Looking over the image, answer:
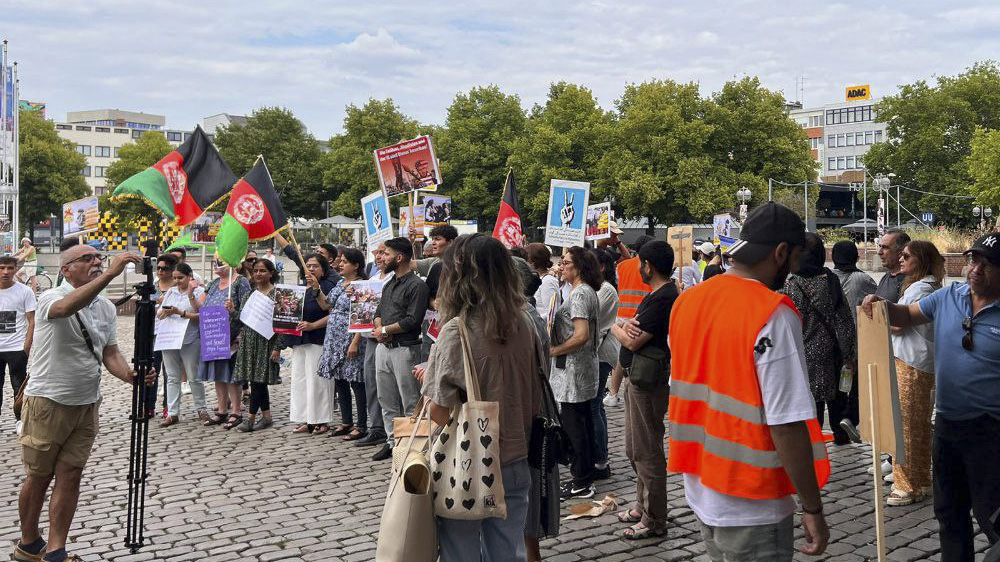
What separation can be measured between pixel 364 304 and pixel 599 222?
243 inches

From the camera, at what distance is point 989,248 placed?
434 cm

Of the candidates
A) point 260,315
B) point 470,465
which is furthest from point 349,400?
point 470,465

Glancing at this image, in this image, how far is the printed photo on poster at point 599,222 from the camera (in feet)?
45.5

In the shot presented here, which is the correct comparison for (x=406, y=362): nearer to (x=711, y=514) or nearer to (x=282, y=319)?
(x=282, y=319)

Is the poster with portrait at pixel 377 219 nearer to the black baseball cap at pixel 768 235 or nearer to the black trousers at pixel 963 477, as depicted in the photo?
the black trousers at pixel 963 477

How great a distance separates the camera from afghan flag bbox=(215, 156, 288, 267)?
409 inches

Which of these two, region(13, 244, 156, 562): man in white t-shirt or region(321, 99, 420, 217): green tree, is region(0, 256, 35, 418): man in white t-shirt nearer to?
region(13, 244, 156, 562): man in white t-shirt

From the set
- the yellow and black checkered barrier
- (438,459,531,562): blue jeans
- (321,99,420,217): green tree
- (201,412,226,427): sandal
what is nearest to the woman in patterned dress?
(201,412,226,427): sandal

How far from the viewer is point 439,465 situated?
3.77 meters

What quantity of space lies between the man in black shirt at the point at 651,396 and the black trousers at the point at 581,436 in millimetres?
1037

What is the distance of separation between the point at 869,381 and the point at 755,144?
171 ft

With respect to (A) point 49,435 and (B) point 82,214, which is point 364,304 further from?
(B) point 82,214

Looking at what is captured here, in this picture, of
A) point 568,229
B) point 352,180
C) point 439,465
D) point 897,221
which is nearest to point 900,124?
point 897,221

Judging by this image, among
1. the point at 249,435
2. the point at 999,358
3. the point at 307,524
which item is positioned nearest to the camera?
the point at 999,358
